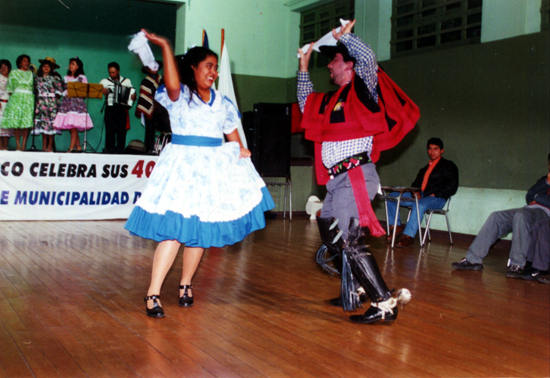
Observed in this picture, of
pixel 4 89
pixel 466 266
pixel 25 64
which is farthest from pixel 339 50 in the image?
pixel 4 89

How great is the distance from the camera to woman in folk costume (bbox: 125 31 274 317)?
277 centimetres

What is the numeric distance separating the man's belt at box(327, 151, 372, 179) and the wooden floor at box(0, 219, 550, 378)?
792 mm

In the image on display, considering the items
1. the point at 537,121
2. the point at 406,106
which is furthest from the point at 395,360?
the point at 537,121

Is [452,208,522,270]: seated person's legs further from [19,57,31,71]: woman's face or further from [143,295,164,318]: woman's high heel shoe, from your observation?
[19,57,31,71]: woman's face

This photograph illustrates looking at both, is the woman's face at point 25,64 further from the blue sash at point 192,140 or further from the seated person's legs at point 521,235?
the seated person's legs at point 521,235

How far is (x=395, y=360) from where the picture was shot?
2256mm

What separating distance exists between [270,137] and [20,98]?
375 centimetres

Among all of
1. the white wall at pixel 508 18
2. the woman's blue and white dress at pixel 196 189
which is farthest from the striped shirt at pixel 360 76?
the white wall at pixel 508 18

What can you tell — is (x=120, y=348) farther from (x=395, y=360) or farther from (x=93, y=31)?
(x=93, y=31)

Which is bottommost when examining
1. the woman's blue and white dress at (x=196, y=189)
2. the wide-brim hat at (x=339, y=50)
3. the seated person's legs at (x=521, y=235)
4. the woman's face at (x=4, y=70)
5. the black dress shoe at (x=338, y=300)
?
the black dress shoe at (x=338, y=300)

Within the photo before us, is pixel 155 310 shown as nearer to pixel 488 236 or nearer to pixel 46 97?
pixel 488 236

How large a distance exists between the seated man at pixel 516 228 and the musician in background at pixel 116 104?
238 inches

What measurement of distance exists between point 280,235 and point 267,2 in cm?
446

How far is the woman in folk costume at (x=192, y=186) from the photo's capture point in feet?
9.09
